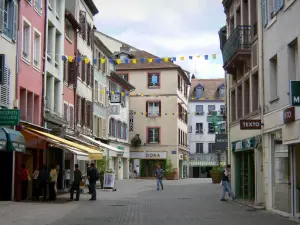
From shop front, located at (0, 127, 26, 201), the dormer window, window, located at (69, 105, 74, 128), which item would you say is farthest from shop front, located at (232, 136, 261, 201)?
the dormer window

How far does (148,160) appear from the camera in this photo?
68.0 meters

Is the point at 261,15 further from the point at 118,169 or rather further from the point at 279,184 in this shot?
the point at 118,169

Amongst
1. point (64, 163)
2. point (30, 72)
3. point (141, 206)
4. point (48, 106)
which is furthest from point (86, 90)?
point (141, 206)

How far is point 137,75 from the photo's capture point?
68875 millimetres

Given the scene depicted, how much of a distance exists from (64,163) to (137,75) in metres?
35.5

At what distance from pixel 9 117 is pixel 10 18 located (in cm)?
549

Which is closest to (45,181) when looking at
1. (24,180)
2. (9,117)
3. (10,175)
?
(24,180)

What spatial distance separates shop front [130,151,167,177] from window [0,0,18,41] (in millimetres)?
45319

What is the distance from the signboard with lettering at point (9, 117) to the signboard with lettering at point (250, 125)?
8.05 meters

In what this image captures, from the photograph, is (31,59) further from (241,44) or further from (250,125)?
(250,125)

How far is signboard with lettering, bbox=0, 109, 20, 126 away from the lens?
18625 mm

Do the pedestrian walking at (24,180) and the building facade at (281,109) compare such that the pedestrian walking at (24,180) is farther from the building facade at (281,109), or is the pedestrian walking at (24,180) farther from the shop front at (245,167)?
the building facade at (281,109)

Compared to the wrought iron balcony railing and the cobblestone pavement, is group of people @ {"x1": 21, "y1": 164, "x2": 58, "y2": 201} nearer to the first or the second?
the cobblestone pavement

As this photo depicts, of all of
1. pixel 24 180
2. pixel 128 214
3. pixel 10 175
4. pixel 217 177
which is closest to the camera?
pixel 128 214
